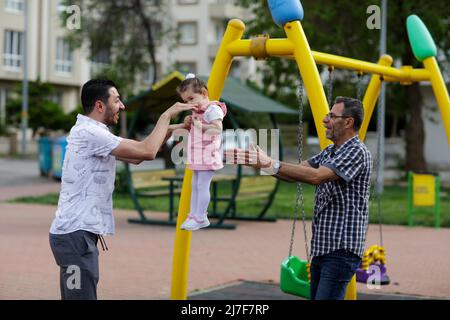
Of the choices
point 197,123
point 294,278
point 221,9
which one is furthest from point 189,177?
point 221,9

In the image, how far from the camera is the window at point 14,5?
52.4 meters

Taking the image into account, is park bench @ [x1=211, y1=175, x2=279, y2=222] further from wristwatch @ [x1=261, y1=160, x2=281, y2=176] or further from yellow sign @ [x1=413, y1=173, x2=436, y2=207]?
wristwatch @ [x1=261, y1=160, x2=281, y2=176]

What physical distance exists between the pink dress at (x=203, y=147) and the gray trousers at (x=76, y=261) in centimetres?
80

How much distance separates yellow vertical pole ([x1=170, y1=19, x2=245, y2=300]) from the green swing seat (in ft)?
2.79

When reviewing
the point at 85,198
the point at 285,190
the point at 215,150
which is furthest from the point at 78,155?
the point at 285,190

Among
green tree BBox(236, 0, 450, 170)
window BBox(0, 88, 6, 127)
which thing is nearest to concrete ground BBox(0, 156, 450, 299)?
green tree BBox(236, 0, 450, 170)

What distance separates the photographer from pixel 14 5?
53.0 m

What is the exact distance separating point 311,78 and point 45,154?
71.1 feet

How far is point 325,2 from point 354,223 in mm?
21951

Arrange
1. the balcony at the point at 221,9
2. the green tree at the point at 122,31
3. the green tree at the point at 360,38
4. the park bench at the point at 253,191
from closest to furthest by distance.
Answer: the park bench at the point at 253,191, the green tree at the point at 360,38, the green tree at the point at 122,31, the balcony at the point at 221,9

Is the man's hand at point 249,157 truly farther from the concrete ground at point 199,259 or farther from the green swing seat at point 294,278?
the concrete ground at point 199,259

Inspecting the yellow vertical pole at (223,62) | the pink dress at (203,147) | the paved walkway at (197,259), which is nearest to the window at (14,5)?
the paved walkway at (197,259)

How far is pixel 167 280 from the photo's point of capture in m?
9.15
